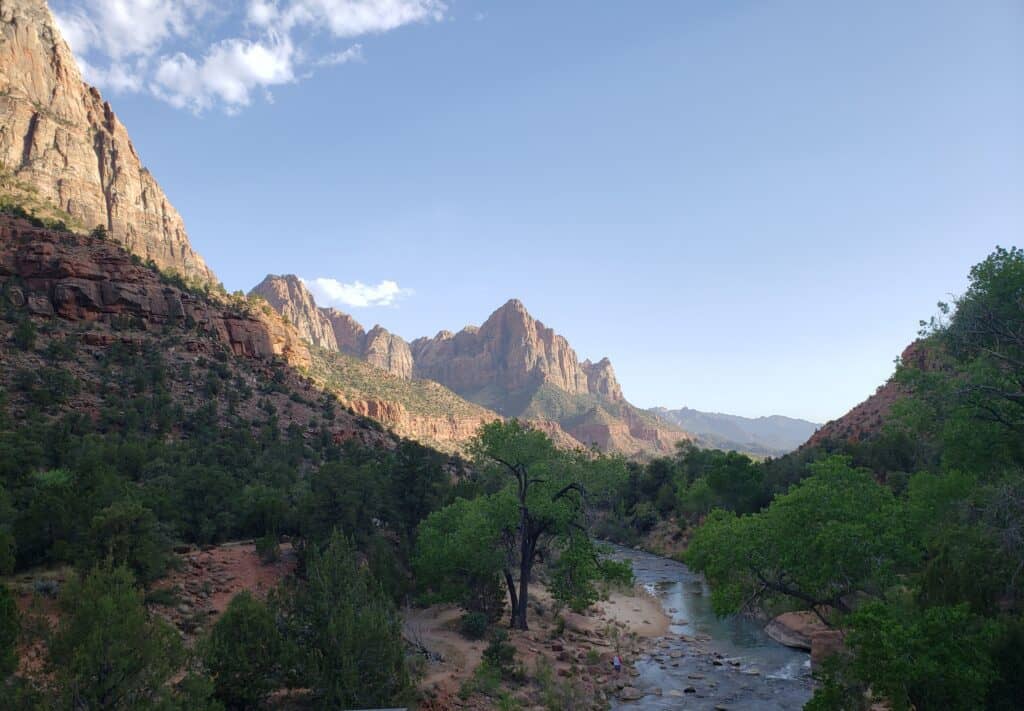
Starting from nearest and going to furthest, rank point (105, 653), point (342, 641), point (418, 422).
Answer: point (105, 653) < point (342, 641) < point (418, 422)

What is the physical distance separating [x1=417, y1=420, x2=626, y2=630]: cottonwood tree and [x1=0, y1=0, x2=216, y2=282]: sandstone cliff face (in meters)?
69.6

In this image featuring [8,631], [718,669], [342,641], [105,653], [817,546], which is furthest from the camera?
[718,669]

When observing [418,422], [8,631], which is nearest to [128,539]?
[8,631]

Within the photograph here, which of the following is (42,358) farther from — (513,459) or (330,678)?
(330,678)

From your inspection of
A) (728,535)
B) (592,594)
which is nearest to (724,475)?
(592,594)

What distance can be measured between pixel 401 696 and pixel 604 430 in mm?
169987

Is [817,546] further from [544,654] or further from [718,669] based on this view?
[544,654]

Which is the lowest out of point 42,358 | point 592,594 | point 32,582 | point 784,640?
point 784,640

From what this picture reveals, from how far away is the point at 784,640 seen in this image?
2566 centimetres

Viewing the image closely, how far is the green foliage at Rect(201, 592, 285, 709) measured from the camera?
12.4 meters

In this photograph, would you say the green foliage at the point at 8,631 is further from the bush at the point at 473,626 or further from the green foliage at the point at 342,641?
the bush at the point at 473,626

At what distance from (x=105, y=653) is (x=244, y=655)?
13.1ft

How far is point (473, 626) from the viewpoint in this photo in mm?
22578

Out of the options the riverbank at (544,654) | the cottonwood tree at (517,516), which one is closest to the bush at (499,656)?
the riverbank at (544,654)
